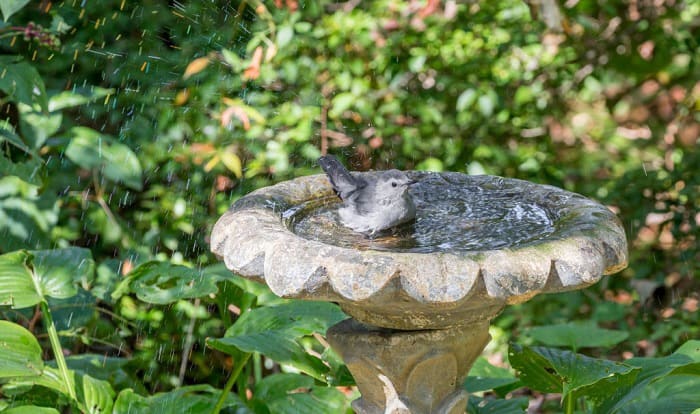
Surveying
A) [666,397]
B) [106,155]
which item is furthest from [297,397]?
[106,155]

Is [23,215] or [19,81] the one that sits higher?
[19,81]

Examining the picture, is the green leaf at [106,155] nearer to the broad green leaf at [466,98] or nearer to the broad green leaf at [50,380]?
the broad green leaf at [50,380]

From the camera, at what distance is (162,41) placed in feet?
Answer: 16.3

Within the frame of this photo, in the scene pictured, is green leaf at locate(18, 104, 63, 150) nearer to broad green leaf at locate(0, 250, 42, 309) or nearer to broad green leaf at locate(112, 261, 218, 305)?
broad green leaf at locate(0, 250, 42, 309)

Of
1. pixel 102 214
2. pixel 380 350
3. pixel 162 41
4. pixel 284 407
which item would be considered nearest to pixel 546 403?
pixel 284 407

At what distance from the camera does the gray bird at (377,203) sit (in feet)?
8.20

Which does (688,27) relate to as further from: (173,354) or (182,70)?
(173,354)

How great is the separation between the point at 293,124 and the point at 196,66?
22.2 inches

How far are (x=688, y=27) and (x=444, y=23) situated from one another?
1519 mm

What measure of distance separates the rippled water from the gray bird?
33 millimetres

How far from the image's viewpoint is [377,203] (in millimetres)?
2529

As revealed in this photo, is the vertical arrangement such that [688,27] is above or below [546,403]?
above

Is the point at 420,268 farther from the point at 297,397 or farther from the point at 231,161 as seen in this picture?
the point at 231,161

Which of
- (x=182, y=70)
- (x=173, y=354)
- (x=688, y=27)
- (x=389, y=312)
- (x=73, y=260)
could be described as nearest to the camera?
(x=389, y=312)
